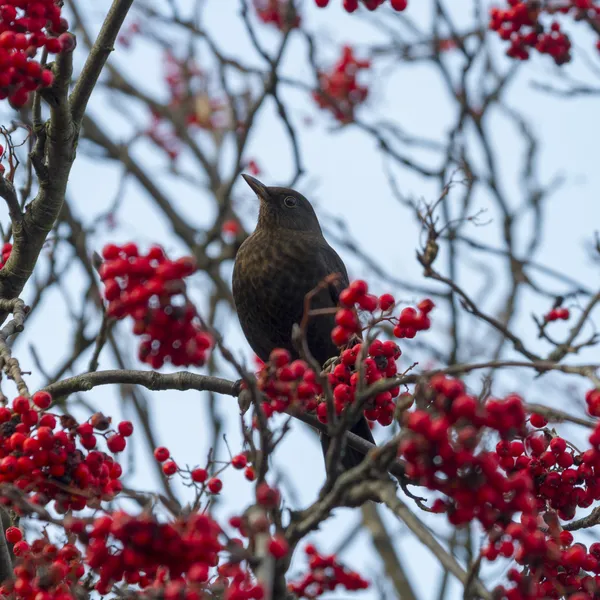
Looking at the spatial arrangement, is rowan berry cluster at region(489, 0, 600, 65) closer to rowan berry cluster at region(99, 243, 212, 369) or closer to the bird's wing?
the bird's wing

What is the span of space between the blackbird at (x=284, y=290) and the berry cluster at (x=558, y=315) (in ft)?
3.54

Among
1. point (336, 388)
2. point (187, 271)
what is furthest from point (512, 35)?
point (187, 271)

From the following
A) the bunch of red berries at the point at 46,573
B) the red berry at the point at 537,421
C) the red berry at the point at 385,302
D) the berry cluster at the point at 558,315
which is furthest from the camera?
the berry cluster at the point at 558,315

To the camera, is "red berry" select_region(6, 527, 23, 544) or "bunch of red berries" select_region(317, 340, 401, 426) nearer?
"red berry" select_region(6, 527, 23, 544)

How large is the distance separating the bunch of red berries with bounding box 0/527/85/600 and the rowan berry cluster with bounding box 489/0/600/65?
3.66 m

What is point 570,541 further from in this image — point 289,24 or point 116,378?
point 289,24

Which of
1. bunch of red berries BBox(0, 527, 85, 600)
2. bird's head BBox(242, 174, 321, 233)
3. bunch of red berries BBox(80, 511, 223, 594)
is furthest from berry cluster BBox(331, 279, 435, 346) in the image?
bird's head BBox(242, 174, 321, 233)

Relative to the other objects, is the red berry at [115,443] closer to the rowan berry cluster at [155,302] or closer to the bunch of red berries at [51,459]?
the bunch of red berries at [51,459]

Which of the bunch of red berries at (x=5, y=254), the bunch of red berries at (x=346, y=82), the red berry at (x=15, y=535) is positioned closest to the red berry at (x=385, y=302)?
the red berry at (x=15, y=535)

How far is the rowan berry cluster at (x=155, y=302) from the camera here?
1.90 m

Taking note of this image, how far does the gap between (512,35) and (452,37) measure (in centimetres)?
120

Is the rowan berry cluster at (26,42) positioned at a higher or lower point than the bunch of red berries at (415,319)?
higher

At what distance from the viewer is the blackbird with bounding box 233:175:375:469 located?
4.83 metres

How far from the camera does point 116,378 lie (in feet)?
10.1
